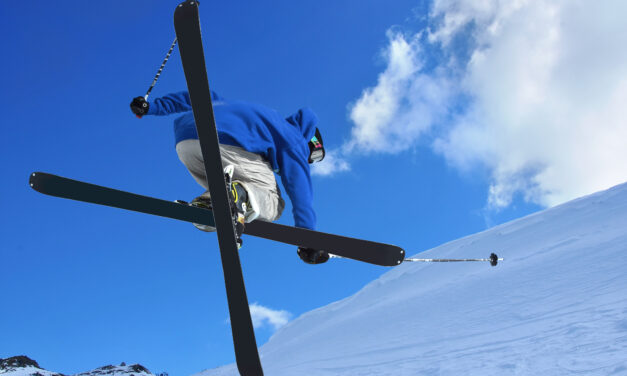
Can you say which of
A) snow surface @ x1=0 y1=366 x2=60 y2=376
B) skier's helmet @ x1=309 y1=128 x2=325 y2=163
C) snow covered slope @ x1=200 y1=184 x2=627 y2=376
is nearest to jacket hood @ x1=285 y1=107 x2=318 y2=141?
skier's helmet @ x1=309 y1=128 x2=325 y2=163

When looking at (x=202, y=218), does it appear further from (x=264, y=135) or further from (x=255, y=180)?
(x=264, y=135)

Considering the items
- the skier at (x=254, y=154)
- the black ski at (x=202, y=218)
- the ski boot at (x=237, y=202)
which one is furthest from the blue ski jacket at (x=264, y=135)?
the ski boot at (x=237, y=202)

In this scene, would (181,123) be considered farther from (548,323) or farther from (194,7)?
(548,323)

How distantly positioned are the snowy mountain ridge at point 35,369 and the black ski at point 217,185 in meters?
7.69

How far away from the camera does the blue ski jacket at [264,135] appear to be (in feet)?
7.98

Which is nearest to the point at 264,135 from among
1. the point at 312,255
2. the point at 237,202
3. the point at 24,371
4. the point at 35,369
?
the point at 237,202

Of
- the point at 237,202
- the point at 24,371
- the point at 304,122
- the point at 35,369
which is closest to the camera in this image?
the point at 237,202

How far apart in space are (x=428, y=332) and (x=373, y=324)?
1714mm

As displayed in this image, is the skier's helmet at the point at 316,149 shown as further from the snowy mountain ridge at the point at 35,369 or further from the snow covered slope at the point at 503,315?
the snowy mountain ridge at the point at 35,369

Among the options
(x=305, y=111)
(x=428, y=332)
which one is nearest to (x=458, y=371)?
(x=428, y=332)

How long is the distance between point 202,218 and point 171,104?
0.84m

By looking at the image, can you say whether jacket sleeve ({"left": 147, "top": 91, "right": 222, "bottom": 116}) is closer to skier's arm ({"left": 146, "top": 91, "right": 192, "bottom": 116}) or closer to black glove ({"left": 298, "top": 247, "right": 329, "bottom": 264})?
skier's arm ({"left": 146, "top": 91, "right": 192, "bottom": 116})

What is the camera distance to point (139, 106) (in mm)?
2564

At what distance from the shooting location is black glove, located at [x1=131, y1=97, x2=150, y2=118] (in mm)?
2564
